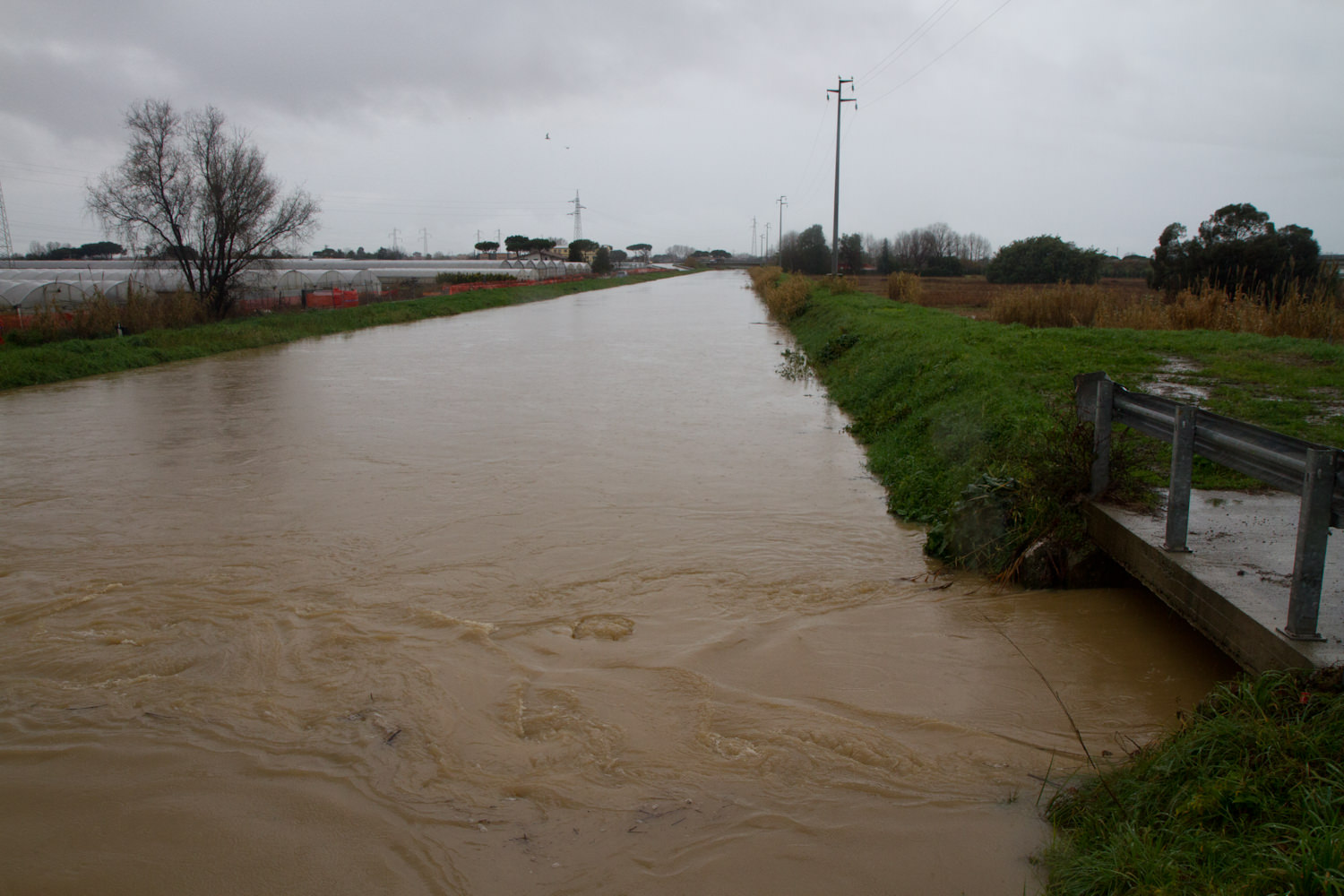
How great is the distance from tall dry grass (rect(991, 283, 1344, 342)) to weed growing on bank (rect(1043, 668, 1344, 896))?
1184cm

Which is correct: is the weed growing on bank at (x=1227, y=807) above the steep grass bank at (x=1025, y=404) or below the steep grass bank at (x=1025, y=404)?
below

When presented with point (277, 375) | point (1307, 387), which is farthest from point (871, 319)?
point (277, 375)

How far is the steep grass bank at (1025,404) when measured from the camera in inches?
260

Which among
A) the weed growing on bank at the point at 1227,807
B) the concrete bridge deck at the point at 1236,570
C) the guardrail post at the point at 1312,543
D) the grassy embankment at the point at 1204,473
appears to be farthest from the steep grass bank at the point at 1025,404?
the weed growing on bank at the point at 1227,807

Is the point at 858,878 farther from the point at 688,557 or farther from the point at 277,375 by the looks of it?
the point at 277,375

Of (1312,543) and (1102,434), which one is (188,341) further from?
(1312,543)

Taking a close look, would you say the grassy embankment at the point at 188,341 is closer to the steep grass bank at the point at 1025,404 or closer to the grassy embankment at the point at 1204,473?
the grassy embankment at the point at 1204,473

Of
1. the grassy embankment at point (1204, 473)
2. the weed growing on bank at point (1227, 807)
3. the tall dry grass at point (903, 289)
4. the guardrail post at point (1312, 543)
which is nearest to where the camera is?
the weed growing on bank at point (1227, 807)

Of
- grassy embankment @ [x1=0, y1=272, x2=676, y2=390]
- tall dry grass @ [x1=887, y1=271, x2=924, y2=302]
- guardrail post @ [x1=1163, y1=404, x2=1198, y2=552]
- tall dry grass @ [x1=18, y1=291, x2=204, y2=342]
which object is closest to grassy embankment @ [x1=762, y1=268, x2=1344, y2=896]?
guardrail post @ [x1=1163, y1=404, x2=1198, y2=552]

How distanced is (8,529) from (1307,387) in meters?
12.2

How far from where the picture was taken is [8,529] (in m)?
7.94

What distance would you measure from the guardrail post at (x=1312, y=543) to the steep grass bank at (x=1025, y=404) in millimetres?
2426

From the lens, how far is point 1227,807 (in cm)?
314

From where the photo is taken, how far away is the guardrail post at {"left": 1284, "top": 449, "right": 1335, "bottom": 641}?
3.62m
